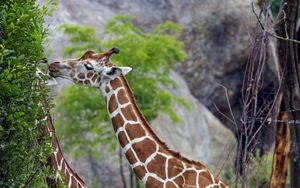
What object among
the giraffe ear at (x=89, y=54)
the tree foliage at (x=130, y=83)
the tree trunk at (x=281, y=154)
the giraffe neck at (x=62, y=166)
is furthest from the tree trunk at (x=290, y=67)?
the tree foliage at (x=130, y=83)

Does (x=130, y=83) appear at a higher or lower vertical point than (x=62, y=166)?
higher

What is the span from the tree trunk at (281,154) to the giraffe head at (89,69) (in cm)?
249

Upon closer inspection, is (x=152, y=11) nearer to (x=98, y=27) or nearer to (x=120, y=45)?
(x=98, y=27)

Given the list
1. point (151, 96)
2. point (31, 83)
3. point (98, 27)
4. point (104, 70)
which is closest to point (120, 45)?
point (151, 96)

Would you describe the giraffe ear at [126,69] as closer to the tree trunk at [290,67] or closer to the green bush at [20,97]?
the tree trunk at [290,67]

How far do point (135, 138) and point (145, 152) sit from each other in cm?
17

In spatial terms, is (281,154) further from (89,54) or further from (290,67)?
(89,54)

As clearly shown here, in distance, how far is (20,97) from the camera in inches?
247

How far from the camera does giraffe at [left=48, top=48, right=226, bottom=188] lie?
855 cm

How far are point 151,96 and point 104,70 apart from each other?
783 centimetres

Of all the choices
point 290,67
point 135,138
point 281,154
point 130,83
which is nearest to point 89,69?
point 135,138

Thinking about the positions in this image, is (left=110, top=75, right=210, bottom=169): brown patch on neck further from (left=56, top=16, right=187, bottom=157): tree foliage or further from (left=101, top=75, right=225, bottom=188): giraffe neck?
(left=56, top=16, right=187, bottom=157): tree foliage

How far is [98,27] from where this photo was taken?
20172mm

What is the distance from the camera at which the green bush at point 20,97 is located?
6.21 metres
